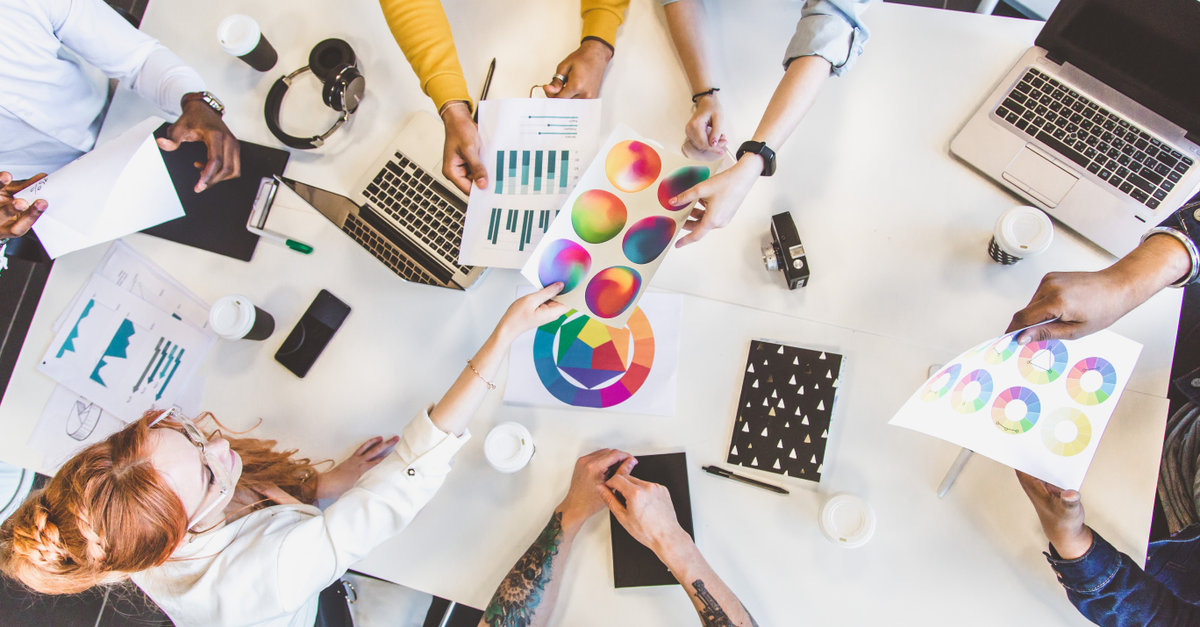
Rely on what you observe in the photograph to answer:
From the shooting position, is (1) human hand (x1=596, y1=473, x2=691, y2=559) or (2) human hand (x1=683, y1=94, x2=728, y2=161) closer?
(1) human hand (x1=596, y1=473, x2=691, y2=559)

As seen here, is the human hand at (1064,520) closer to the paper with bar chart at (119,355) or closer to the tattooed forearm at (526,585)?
the tattooed forearm at (526,585)

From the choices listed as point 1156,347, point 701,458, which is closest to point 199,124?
point 701,458

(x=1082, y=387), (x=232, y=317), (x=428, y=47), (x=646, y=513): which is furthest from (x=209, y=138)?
(x=1082, y=387)

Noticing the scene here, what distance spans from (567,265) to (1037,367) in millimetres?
785

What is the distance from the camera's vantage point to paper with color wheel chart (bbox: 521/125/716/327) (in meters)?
1.08

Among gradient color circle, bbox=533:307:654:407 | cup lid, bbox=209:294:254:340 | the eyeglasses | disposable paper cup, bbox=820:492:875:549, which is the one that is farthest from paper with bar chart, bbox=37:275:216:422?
disposable paper cup, bbox=820:492:875:549

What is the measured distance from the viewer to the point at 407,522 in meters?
1.12

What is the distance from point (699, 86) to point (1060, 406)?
0.85m

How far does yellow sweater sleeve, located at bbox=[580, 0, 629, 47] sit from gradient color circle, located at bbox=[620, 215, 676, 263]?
47 centimetres

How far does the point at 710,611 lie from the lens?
1.05m

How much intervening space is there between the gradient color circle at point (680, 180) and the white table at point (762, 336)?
0.19m

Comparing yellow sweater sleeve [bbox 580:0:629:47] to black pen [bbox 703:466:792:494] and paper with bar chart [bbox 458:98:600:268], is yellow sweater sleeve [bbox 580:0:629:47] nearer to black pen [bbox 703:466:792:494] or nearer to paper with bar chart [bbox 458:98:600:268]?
paper with bar chart [bbox 458:98:600:268]

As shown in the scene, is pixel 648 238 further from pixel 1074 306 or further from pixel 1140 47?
pixel 1140 47

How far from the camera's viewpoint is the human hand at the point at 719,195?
107cm
